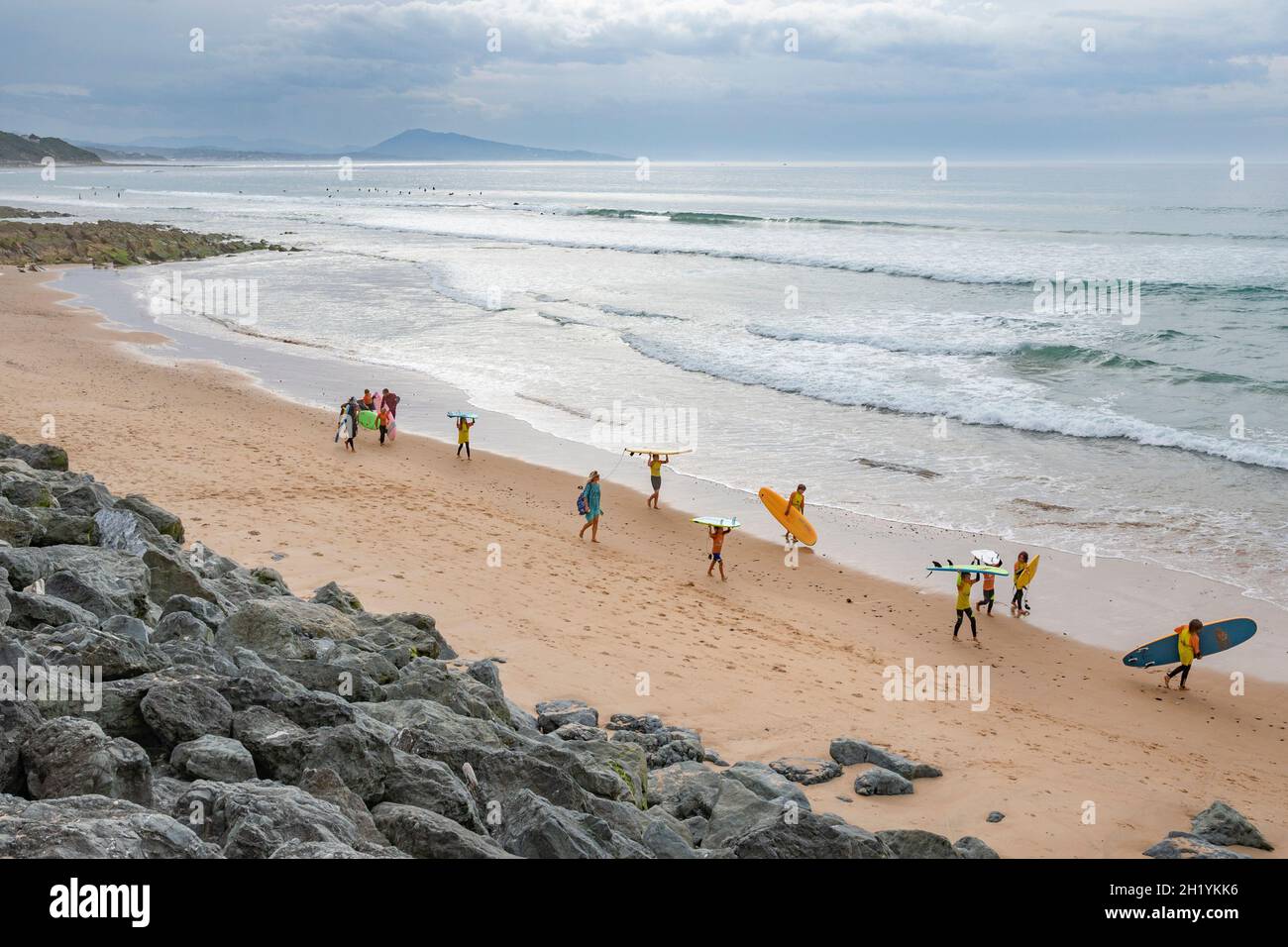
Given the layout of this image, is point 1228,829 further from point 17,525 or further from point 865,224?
point 865,224

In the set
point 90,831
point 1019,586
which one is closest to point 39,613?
point 90,831

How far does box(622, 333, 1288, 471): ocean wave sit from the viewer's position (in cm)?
2045

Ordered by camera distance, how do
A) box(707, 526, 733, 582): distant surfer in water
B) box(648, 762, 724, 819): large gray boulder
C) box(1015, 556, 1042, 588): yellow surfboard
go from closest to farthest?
box(648, 762, 724, 819): large gray boulder, box(1015, 556, 1042, 588): yellow surfboard, box(707, 526, 733, 582): distant surfer in water

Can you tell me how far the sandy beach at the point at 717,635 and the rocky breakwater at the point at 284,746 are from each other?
1.53m

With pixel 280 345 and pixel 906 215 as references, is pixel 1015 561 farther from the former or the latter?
pixel 906 215

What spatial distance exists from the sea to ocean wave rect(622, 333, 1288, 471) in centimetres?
9

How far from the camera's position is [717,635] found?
12.0 m

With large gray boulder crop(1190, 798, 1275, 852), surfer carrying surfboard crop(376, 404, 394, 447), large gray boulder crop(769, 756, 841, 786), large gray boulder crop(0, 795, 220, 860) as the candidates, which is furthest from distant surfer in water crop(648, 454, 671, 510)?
large gray boulder crop(0, 795, 220, 860)

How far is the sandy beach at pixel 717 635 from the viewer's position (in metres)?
8.79

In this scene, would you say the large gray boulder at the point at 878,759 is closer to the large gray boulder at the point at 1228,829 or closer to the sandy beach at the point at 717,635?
the sandy beach at the point at 717,635

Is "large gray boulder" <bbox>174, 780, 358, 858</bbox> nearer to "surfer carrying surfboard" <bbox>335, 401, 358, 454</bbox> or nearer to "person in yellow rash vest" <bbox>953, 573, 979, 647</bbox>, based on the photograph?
"person in yellow rash vest" <bbox>953, 573, 979, 647</bbox>

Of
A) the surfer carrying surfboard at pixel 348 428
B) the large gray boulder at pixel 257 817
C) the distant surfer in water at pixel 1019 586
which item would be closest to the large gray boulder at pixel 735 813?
the large gray boulder at pixel 257 817
